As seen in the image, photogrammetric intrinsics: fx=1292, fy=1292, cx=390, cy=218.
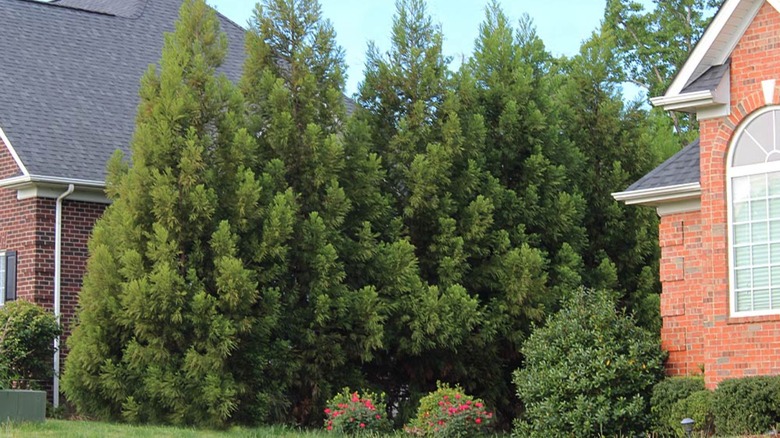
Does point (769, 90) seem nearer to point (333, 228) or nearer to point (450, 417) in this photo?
point (450, 417)

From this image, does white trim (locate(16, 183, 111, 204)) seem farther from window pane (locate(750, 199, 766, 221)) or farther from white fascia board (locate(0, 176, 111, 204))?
window pane (locate(750, 199, 766, 221))

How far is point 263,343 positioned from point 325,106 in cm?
450

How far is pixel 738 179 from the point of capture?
1700 centimetres

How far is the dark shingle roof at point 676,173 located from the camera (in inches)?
742

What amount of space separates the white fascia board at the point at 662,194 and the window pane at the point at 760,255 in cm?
181

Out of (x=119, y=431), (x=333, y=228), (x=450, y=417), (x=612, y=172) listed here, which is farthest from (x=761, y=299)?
(x=119, y=431)

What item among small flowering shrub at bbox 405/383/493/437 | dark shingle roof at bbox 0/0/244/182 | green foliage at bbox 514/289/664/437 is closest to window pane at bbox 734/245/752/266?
green foliage at bbox 514/289/664/437

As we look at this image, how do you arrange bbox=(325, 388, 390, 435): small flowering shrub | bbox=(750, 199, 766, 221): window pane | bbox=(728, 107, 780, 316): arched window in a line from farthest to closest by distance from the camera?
bbox=(325, 388, 390, 435): small flowering shrub, bbox=(750, 199, 766, 221): window pane, bbox=(728, 107, 780, 316): arched window

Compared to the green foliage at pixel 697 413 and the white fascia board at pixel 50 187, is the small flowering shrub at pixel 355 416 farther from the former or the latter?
the white fascia board at pixel 50 187

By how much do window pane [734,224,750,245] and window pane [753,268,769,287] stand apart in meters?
0.43

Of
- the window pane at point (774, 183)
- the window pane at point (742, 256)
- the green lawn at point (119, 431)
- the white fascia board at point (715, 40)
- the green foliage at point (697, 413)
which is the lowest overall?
the green lawn at point (119, 431)

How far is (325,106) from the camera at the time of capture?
22.0 metres

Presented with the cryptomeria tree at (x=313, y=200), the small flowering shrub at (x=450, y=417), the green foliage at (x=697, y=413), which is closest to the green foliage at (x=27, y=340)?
the cryptomeria tree at (x=313, y=200)

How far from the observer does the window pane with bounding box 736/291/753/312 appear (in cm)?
1670
